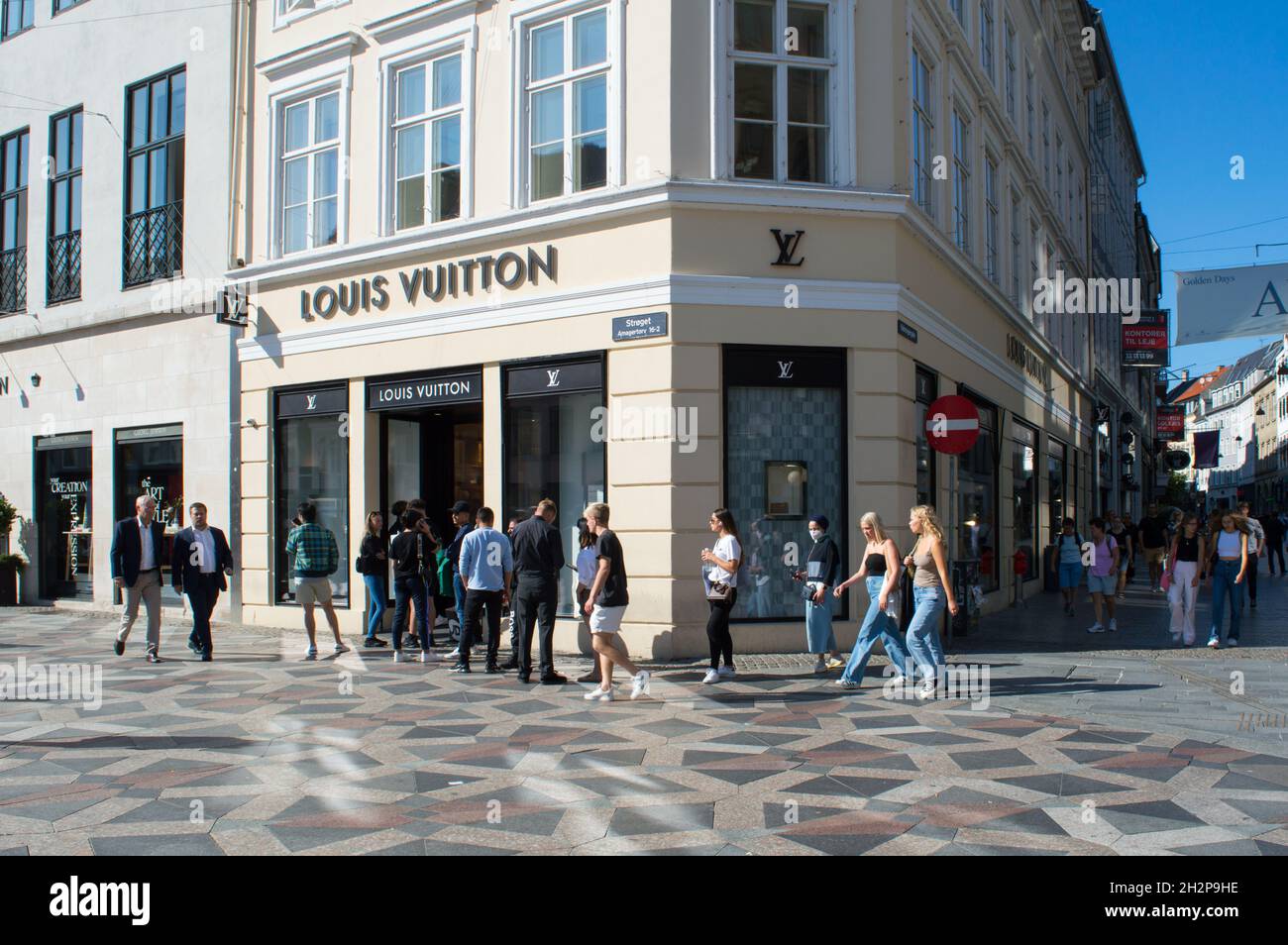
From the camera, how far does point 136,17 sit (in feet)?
63.1

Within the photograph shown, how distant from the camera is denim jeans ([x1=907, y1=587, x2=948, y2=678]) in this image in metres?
10.1

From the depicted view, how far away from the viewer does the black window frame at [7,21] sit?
21703 mm

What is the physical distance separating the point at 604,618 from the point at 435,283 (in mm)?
6480

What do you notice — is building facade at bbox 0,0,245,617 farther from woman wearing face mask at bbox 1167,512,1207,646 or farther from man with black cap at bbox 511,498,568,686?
woman wearing face mask at bbox 1167,512,1207,646

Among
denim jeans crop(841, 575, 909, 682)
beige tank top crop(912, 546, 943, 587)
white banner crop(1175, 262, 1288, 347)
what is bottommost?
denim jeans crop(841, 575, 909, 682)

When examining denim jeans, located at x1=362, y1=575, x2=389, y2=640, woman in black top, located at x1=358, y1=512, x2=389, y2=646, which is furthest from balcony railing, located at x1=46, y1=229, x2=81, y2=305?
denim jeans, located at x1=362, y1=575, x2=389, y2=640

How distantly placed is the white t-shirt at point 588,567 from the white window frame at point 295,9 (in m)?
9.58

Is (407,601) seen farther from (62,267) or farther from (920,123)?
(62,267)

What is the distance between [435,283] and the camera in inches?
577

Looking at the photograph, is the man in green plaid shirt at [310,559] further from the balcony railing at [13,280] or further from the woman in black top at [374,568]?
the balcony railing at [13,280]

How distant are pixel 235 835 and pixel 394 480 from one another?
34.7ft

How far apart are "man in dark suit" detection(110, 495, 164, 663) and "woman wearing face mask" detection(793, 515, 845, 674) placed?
7.53 metres

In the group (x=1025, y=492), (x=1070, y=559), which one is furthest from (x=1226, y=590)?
(x=1025, y=492)
